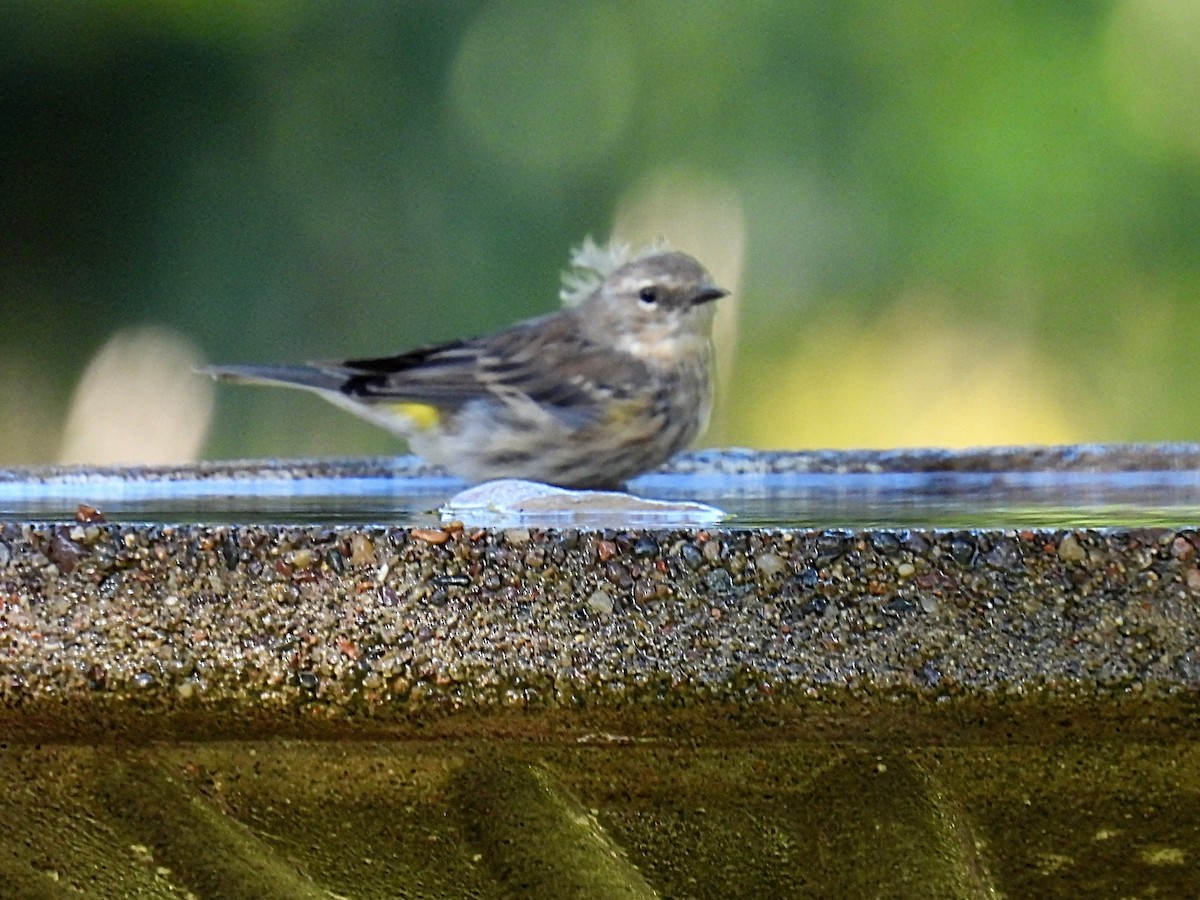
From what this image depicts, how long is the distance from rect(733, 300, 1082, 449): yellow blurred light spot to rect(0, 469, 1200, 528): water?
207 centimetres

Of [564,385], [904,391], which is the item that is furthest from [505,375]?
[904,391]

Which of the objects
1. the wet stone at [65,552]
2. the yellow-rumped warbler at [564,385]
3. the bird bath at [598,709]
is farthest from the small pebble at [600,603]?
the yellow-rumped warbler at [564,385]

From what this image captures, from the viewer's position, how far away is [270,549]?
625mm

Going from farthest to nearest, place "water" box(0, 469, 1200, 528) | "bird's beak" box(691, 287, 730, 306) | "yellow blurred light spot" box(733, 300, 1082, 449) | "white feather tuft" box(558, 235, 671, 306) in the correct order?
"yellow blurred light spot" box(733, 300, 1082, 449) < "white feather tuft" box(558, 235, 671, 306) < "bird's beak" box(691, 287, 730, 306) < "water" box(0, 469, 1200, 528)

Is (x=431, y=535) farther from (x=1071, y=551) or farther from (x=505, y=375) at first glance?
(x=505, y=375)

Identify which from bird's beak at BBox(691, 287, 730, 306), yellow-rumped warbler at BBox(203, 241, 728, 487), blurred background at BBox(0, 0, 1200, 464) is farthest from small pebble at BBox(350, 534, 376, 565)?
blurred background at BBox(0, 0, 1200, 464)

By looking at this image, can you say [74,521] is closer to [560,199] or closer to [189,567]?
[189,567]

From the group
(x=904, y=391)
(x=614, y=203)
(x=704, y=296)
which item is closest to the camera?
(x=704, y=296)

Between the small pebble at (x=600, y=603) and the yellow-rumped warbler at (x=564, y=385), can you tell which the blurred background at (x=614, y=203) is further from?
the small pebble at (x=600, y=603)

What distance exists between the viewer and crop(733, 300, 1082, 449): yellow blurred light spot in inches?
150

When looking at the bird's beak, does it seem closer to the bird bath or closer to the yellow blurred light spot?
the bird bath

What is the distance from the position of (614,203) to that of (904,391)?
921mm

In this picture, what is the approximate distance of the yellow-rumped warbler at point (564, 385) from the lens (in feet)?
5.96

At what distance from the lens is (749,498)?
128 centimetres
